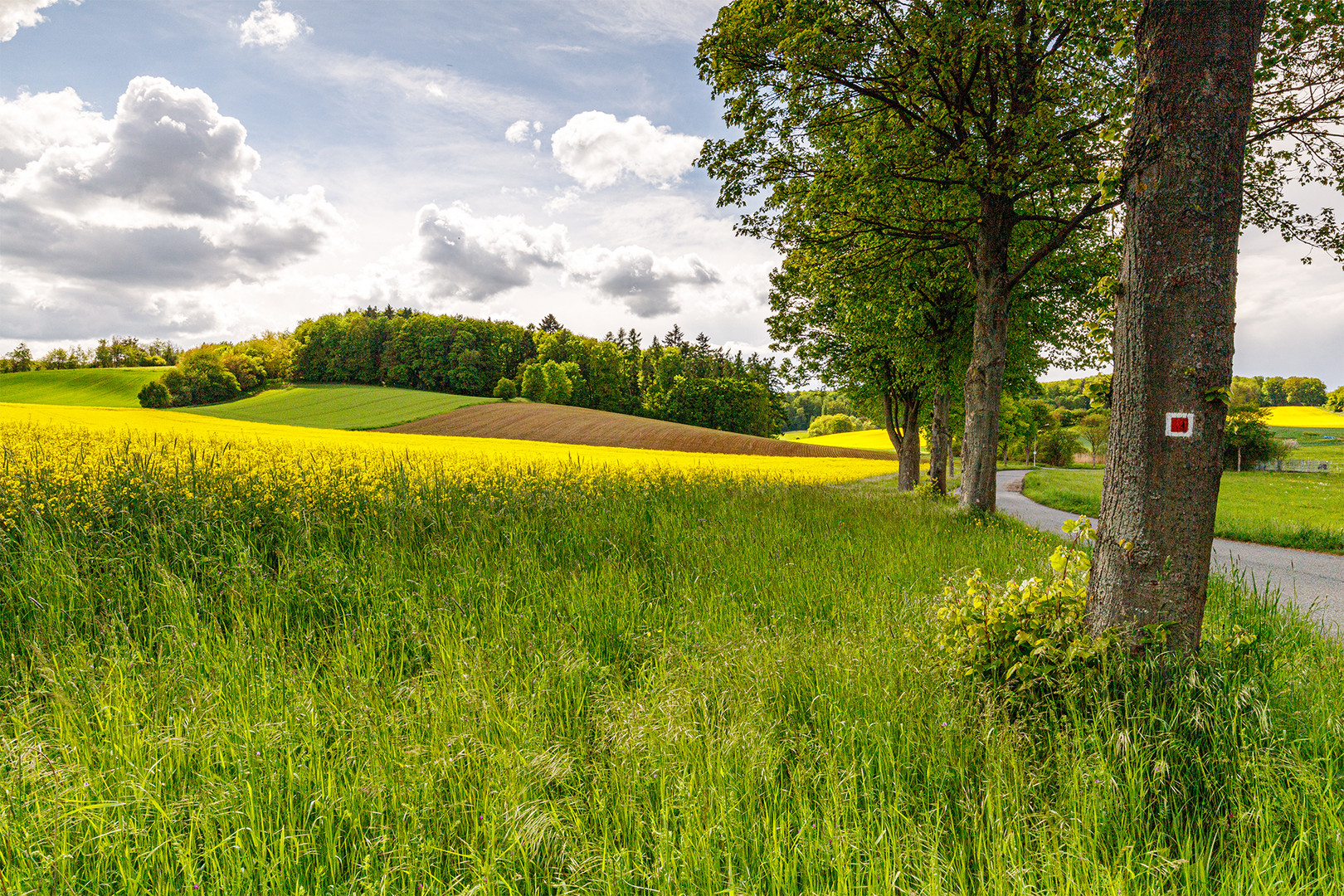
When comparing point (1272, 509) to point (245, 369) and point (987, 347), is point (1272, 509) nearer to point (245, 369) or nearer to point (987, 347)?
point (987, 347)

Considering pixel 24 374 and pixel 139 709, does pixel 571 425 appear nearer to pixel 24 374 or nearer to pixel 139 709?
pixel 139 709

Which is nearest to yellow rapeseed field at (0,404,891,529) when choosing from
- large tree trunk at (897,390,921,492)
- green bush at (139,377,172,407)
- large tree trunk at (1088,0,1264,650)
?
large tree trunk at (1088,0,1264,650)

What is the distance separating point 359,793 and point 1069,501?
933 inches

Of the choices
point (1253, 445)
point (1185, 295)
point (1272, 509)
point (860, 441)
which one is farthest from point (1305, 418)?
point (1185, 295)

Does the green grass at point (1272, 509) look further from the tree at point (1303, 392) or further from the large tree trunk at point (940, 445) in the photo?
the tree at point (1303, 392)

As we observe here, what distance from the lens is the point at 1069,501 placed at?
65.3 feet

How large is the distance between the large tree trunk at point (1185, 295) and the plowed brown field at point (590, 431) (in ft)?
120

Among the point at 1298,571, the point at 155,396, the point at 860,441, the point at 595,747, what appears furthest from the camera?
the point at 860,441

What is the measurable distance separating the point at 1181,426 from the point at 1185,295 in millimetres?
732

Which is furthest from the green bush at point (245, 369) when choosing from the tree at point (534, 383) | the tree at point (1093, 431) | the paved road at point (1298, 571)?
the tree at point (1093, 431)

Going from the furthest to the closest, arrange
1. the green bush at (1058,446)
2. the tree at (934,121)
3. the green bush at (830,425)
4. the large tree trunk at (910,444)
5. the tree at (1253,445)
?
the green bush at (830,425) < the green bush at (1058,446) < the tree at (1253,445) < the large tree trunk at (910,444) < the tree at (934,121)

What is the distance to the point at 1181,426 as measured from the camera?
3.00 metres

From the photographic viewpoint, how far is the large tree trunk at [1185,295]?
3008 millimetres

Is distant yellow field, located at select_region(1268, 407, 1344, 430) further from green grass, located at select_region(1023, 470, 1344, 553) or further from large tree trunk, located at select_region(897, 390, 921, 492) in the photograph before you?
large tree trunk, located at select_region(897, 390, 921, 492)
